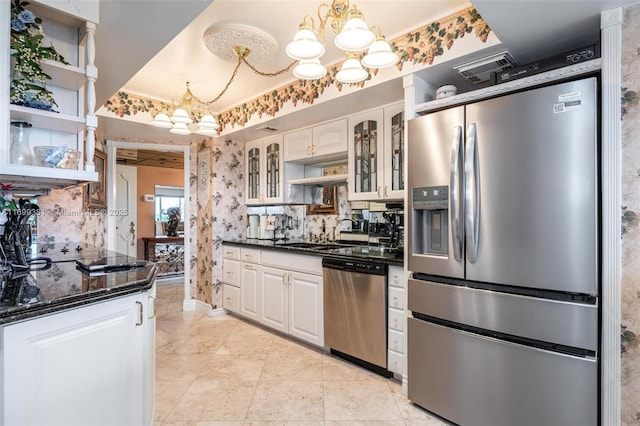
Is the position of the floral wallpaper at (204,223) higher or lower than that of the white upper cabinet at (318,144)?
lower

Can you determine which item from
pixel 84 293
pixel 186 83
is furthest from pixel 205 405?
pixel 186 83

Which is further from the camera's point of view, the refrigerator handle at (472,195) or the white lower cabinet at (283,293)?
the white lower cabinet at (283,293)

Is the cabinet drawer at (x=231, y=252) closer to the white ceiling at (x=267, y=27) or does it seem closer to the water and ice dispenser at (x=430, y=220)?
the white ceiling at (x=267, y=27)

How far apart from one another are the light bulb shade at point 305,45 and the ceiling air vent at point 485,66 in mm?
1028

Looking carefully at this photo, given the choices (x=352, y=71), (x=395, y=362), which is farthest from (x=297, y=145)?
(x=395, y=362)

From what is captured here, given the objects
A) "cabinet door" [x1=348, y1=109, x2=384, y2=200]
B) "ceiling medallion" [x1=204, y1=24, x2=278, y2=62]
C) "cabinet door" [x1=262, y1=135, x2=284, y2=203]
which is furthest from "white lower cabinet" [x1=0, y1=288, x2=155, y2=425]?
"cabinet door" [x1=262, y1=135, x2=284, y2=203]

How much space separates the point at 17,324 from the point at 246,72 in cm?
238

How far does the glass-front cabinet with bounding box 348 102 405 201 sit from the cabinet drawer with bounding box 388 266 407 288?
61 centimetres

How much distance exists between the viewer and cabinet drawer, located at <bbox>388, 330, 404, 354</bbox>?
232 cm

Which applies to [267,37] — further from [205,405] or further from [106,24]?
[205,405]

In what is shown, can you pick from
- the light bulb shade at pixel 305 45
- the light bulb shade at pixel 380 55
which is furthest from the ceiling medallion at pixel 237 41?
the light bulb shade at pixel 380 55

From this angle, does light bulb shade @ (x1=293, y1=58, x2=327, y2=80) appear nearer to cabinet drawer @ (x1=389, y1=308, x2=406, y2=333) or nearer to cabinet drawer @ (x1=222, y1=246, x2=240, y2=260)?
cabinet drawer @ (x1=389, y1=308, x2=406, y2=333)

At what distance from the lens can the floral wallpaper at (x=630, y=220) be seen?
143 centimetres

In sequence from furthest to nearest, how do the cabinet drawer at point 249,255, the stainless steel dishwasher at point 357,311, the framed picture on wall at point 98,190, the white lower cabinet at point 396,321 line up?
the cabinet drawer at point 249,255, the framed picture on wall at point 98,190, the stainless steel dishwasher at point 357,311, the white lower cabinet at point 396,321
